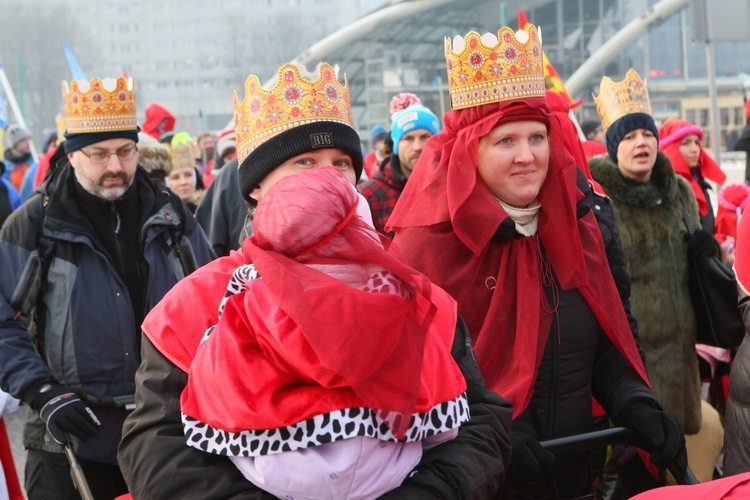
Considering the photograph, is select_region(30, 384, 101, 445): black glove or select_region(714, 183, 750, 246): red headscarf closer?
select_region(30, 384, 101, 445): black glove

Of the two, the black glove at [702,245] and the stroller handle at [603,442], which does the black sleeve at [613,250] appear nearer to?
the stroller handle at [603,442]

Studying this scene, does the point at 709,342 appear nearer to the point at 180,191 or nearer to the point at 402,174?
the point at 402,174

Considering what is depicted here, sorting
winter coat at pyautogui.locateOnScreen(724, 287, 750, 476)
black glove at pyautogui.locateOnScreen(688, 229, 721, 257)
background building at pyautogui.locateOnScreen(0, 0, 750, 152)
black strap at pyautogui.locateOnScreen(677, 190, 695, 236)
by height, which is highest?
background building at pyautogui.locateOnScreen(0, 0, 750, 152)

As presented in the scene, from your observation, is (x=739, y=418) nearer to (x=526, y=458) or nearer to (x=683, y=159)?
(x=526, y=458)

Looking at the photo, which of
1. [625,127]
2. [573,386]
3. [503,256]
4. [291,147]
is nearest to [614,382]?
[573,386]

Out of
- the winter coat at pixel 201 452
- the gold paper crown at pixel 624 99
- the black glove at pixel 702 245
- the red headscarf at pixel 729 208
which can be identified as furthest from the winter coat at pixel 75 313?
the red headscarf at pixel 729 208

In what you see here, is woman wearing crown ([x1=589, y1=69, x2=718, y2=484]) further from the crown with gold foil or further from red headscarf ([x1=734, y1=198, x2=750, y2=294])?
the crown with gold foil

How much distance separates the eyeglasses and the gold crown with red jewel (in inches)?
65.8

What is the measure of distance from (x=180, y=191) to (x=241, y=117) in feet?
18.6

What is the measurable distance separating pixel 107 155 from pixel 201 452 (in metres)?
2.67

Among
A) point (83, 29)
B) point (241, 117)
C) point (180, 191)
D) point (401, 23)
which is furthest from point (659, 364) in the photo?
point (83, 29)

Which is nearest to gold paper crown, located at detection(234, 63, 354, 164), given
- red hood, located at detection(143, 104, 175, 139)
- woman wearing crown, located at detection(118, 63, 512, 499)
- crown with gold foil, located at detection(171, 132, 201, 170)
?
woman wearing crown, located at detection(118, 63, 512, 499)

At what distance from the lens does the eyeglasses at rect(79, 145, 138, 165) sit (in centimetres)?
467

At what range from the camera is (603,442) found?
3.22 metres
